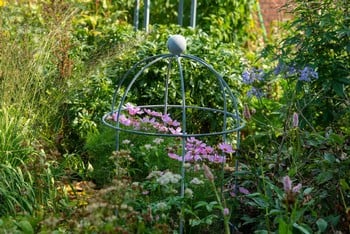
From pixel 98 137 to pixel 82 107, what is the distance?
88cm

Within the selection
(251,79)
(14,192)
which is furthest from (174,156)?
(14,192)

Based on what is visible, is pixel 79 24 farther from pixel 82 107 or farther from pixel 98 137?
pixel 98 137

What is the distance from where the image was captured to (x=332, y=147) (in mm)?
3689

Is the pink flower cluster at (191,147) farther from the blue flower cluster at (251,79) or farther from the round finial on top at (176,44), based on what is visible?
the round finial on top at (176,44)

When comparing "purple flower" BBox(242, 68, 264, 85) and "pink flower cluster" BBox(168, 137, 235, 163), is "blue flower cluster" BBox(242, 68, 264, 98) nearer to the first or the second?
"purple flower" BBox(242, 68, 264, 85)

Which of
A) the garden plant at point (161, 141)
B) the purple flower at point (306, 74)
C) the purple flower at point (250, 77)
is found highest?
the purple flower at point (306, 74)

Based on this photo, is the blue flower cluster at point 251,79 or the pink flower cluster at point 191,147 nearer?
the pink flower cluster at point 191,147

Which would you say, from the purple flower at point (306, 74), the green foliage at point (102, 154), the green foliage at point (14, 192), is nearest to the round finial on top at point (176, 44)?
the purple flower at point (306, 74)

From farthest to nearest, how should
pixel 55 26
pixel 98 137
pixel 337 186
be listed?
pixel 55 26 < pixel 98 137 < pixel 337 186

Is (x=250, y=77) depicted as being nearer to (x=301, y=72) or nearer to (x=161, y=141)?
(x=301, y=72)

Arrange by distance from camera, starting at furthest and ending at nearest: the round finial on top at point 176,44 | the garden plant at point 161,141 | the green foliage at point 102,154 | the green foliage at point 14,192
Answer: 1. the green foliage at point 102,154
2. the green foliage at point 14,192
3. the round finial on top at point 176,44
4. the garden plant at point 161,141

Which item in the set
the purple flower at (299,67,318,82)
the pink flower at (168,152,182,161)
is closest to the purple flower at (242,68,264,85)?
the purple flower at (299,67,318,82)

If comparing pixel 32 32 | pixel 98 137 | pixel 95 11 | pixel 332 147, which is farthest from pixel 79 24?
pixel 332 147

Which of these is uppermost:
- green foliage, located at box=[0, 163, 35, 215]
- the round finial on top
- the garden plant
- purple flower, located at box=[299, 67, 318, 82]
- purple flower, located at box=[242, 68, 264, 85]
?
the round finial on top
